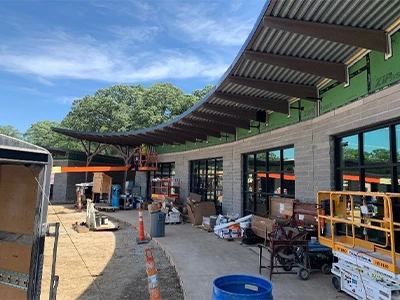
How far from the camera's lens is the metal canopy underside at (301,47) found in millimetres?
4785

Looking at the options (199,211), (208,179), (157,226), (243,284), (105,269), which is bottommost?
(105,269)

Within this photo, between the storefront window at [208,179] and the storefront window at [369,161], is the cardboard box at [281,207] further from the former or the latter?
the storefront window at [208,179]

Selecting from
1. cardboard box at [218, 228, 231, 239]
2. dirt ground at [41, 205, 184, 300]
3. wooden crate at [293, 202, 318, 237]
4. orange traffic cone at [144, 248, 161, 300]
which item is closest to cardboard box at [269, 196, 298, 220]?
wooden crate at [293, 202, 318, 237]

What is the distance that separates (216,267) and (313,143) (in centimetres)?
411

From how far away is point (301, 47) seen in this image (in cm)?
596

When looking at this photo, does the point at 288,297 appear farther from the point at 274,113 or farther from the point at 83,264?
the point at 274,113

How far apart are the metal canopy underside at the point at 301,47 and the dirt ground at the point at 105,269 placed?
15.7ft

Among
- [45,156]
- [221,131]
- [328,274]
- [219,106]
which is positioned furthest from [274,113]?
[45,156]

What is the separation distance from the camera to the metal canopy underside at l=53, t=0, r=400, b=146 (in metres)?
4.79

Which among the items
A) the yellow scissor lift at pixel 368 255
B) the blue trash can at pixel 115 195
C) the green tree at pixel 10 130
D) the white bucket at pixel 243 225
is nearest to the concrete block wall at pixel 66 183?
A: the blue trash can at pixel 115 195

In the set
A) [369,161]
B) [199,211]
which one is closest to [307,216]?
[369,161]

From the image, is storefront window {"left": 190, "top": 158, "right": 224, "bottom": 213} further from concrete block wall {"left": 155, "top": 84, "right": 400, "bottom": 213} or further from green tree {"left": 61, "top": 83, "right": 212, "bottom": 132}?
green tree {"left": 61, "top": 83, "right": 212, "bottom": 132}

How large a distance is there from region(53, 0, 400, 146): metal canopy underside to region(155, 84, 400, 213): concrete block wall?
2.57 feet

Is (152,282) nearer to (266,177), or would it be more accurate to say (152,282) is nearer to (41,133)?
(266,177)
